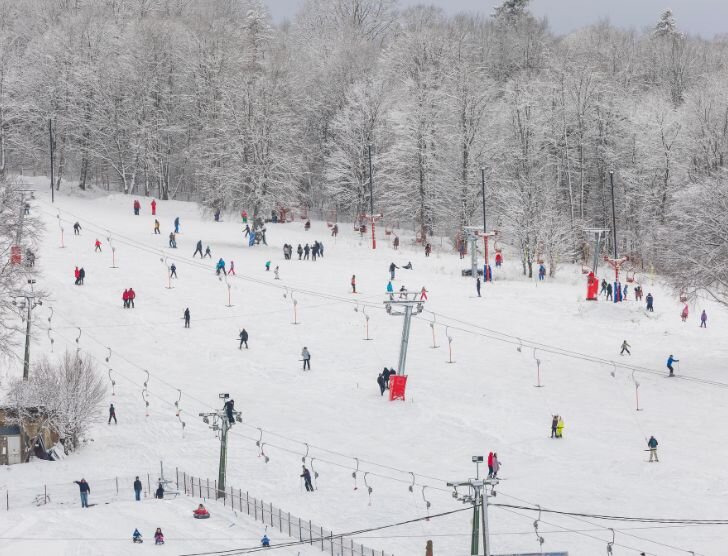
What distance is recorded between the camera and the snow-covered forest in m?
79.0

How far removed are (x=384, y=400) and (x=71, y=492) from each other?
42.5 feet

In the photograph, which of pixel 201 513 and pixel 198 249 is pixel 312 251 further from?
pixel 201 513

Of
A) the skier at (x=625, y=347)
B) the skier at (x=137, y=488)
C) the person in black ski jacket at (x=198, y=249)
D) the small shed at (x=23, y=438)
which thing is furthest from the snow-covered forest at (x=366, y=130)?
the skier at (x=137, y=488)

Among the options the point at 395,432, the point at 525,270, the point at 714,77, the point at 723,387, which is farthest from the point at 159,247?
the point at 714,77

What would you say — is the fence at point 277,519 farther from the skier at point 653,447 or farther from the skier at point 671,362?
the skier at point 671,362

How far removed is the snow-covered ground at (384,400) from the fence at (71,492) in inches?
36.0

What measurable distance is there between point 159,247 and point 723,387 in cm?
3543

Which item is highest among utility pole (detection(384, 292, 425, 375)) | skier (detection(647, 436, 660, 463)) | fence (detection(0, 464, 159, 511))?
utility pole (detection(384, 292, 425, 375))

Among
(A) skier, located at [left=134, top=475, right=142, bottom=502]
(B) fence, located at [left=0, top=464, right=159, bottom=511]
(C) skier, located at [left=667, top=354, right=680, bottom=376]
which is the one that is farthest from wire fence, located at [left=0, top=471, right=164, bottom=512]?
(C) skier, located at [left=667, top=354, right=680, bottom=376]

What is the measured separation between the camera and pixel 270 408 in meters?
46.1

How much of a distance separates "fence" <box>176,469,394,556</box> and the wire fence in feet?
3.94

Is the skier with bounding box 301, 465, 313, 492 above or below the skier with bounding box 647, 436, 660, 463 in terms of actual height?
below

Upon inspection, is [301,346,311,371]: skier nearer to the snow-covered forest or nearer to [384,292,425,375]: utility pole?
[384,292,425,375]: utility pole

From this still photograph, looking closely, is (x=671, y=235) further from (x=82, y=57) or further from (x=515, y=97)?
(x=82, y=57)
